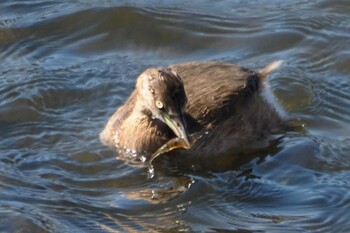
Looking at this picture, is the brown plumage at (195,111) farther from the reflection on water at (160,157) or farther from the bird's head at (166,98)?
the reflection on water at (160,157)

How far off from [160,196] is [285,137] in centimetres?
163

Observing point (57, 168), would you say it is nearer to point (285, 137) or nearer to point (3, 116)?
point (3, 116)

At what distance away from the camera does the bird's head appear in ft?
29.3

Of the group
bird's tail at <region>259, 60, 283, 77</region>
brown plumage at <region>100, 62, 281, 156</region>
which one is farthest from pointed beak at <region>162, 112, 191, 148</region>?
bird's tail at <region>259, 60, 283, 77</region>

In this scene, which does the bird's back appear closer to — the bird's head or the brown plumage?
the brown plumage

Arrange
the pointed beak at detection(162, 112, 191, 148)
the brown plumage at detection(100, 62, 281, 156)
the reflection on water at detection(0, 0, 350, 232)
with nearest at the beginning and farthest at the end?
the reflection on water at detection(0, 0, 350, 232) → the pointed beak at detection(162, 112, 191, 148) → the brown plumage at detection(100, 62, 281, 156)

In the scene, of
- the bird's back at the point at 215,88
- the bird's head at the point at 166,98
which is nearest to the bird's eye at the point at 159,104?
the bird's head at the point at 166,98

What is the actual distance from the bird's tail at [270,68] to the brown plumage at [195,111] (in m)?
0.03

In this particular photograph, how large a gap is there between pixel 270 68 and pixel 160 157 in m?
1.52

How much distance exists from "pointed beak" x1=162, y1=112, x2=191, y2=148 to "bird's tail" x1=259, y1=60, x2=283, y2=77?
1372 millimetres

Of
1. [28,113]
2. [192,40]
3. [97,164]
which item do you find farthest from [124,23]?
[97,164]

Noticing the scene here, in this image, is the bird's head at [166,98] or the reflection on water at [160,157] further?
the bird's head at [166,98]

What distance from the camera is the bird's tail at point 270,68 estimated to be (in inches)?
399

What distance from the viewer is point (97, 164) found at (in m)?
9.36
